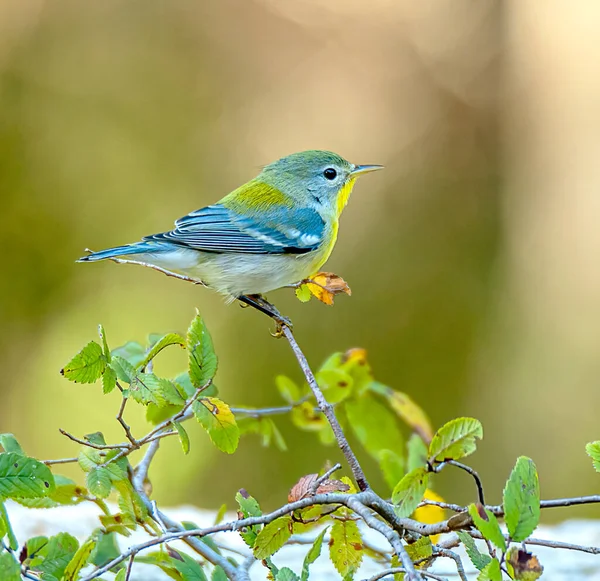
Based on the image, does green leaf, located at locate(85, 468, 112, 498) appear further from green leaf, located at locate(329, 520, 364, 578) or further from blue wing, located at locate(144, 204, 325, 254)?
blue wing, located at locate(144, 204, 325, 254)

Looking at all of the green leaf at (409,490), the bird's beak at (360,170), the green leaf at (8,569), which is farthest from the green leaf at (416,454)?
the bird's beak at (360,170)

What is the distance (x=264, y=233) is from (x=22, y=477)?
1.82 metres

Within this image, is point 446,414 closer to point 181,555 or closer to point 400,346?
point 400,346

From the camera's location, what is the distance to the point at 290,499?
3.51 ft

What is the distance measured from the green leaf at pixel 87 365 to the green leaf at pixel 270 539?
33 centimetres

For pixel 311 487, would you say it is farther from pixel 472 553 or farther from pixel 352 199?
pixel 352 199

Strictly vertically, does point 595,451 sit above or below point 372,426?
above

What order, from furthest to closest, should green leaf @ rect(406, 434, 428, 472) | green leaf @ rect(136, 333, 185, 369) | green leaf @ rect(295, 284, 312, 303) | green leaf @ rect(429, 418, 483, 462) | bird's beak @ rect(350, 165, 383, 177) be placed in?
bird's beak @ rect(350, 165, 383, 177) → green leaf @ rect(295, 284, 312, 303) → green leaf @ rect(406, 434, 428, 472) → green leaf @ rect(136, 333, 185, 369) → green leaf @ rect(429, 418, 483, 462)

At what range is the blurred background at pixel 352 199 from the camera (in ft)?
16.4

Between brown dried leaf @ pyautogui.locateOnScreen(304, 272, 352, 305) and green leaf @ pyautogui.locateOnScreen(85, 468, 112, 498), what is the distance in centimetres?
58

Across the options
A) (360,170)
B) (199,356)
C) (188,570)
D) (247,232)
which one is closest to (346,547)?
(188,570)

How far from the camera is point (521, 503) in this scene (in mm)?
847

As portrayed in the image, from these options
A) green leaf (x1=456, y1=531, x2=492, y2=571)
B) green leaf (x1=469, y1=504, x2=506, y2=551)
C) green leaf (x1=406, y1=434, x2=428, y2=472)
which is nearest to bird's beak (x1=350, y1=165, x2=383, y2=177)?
green leaf (x1=406, y1=434, x2=428, y2=472)

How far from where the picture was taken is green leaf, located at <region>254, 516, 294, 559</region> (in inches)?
39.3
